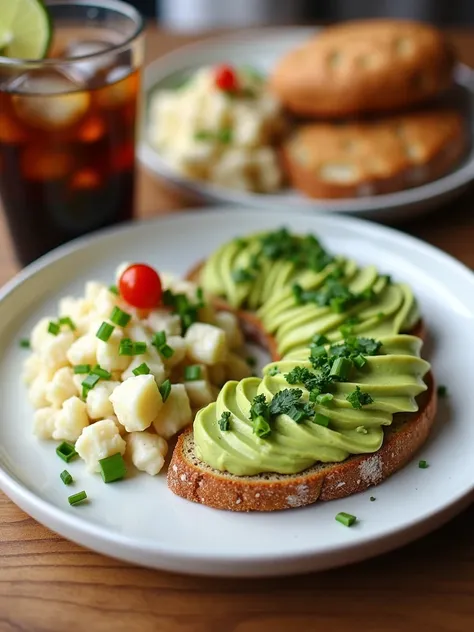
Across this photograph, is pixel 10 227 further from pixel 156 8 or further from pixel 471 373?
pixel 156 8

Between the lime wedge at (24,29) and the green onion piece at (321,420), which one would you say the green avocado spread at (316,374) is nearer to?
the green onion piece at (321,420)

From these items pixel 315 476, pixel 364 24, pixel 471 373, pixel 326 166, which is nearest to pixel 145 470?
pixel 315 476

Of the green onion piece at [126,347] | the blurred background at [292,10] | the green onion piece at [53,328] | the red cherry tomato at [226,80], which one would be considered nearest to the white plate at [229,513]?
the green onion piece at [53,328]

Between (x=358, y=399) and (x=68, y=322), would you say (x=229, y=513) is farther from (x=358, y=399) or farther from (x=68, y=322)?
(x=68, y=322)

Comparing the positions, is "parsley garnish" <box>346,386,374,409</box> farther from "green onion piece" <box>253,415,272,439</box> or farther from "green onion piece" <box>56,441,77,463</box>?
"green onion piece" <box>56,441,77,463</box>

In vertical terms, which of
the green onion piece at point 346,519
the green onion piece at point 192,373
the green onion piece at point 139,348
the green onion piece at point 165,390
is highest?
the green onion piece at point 139,348

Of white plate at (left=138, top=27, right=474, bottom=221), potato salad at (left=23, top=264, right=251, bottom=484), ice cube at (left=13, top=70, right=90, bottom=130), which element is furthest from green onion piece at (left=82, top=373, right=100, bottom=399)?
white plate at (left=138, top=27, right=474, bottom=221)

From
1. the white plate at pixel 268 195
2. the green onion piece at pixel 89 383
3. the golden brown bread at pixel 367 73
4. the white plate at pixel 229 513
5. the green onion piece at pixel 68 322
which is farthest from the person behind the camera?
the golden brown bread at pixel 367 73
